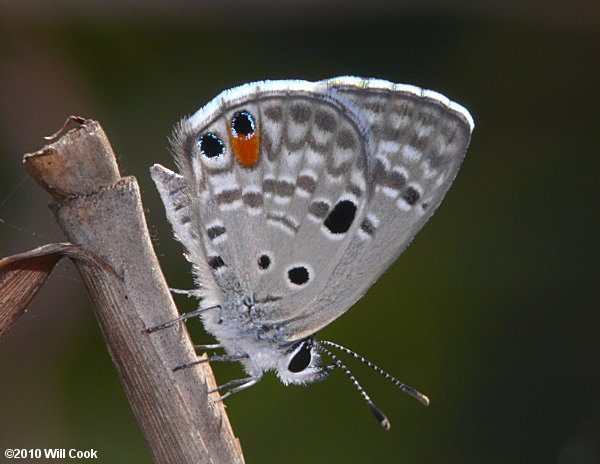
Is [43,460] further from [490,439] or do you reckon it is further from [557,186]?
[557,186]

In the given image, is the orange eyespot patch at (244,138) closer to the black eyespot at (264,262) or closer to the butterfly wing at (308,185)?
the butterfly wing at (308,185)

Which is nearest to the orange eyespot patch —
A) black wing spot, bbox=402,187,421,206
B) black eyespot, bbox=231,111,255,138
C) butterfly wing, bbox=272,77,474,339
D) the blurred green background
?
black eyespot, bbox=231,111,255,138

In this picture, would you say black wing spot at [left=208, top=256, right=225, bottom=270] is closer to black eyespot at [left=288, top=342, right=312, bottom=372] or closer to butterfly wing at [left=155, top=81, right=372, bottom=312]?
butterfly wing at [left=155, top=81, right=372, bottom=312]

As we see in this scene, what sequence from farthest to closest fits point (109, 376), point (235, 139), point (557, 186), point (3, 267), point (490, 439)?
point (557, 186) → point (490, 439) → point (109, 376) → point (235, 139) → point (3, 267)

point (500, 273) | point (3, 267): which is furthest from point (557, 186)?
point (3, 267)

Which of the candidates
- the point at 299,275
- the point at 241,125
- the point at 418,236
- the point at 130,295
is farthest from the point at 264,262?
the point at 418,236

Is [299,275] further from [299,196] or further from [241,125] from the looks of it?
[241,125]
